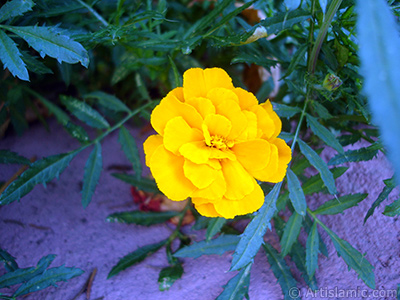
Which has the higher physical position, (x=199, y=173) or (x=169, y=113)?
(x=169, y=113)

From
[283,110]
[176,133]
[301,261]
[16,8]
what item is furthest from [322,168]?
[16,8]

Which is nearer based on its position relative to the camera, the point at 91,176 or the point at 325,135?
the point at 325,135

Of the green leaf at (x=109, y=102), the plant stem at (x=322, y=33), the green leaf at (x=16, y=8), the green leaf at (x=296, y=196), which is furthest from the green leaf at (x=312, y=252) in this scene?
the green leaf at (x=16, y=8)

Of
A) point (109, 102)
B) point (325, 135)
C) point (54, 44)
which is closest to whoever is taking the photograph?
point (54, 44)

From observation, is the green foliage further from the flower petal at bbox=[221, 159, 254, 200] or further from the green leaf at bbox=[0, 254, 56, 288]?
the flower petal at bbox=[221, 159, 254, 200]

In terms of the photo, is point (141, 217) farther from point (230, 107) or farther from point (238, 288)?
point (230, 107)

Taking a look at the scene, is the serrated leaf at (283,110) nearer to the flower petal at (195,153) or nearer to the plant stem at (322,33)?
the plant stem at (322,33)

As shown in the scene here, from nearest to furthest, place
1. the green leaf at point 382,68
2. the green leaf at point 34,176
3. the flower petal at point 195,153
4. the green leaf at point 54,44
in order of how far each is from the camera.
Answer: the green leaf at point 382,68 → the flower petal at point 195,153 → the green leaf at point 54,44 → the green leaf at point 34,176
